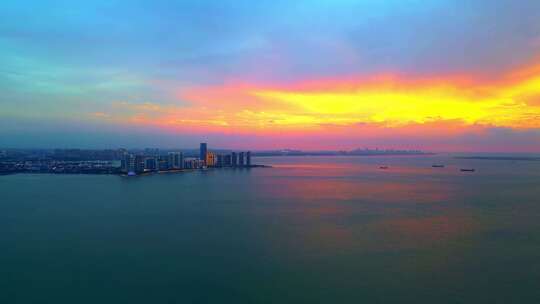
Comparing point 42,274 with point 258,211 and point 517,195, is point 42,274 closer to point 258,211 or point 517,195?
point 258,211

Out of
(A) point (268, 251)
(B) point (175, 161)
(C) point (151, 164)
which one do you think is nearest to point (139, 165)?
(C) point (151, 164)

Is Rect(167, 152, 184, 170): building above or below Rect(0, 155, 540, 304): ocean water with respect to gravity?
above

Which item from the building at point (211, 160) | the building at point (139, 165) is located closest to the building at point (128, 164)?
the building at point (139, 165)

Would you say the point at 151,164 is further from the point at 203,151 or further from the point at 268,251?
the point at 268,251

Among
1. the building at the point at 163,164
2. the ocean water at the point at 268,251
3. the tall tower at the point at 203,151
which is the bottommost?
the ocean water at the point at 268,251

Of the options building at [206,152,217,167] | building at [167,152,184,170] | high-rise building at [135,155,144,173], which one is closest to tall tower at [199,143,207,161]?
building at [206,152,217,167]

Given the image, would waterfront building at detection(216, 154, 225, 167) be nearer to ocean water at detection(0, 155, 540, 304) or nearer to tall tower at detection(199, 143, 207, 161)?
tall tower at detection(199, 143, 207, 161)

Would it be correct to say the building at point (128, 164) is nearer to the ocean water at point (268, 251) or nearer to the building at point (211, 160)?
the building at point (211, 160)

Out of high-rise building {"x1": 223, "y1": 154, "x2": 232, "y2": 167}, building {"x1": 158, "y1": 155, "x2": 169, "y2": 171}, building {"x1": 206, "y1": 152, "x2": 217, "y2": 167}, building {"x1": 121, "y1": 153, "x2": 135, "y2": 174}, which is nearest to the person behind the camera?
building {"x1": 121, "y1": 153, "x2": 135, "y2": 174}

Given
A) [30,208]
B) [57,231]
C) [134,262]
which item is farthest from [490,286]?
[30,208]

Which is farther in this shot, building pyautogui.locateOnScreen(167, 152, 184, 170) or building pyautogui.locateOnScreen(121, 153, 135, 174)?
building pyautogui.locateOnScreen(167, 152, 184, 170)
